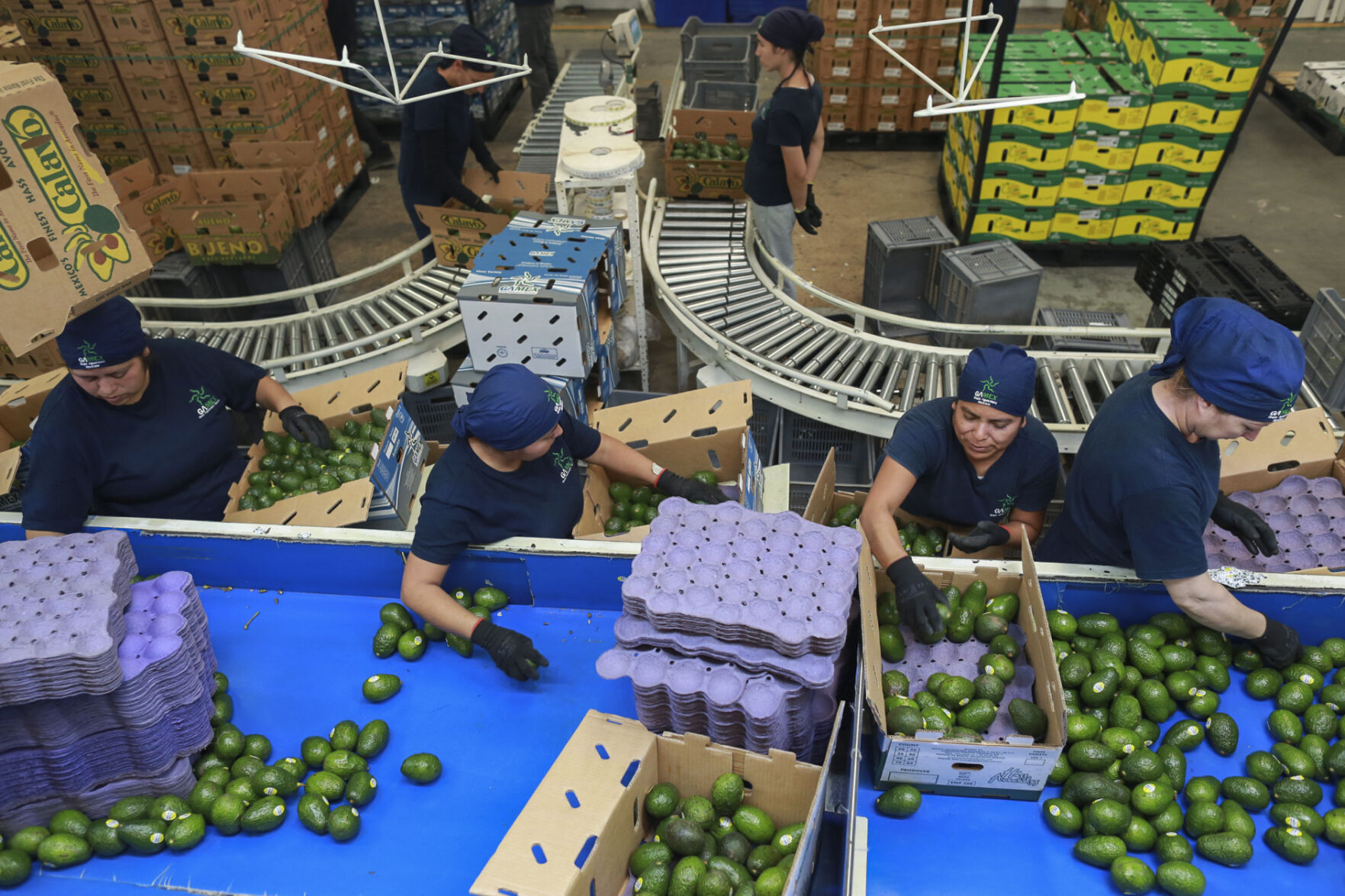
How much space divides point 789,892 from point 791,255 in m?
5.83

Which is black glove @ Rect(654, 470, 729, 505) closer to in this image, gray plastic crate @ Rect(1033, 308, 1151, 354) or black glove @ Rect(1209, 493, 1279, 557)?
black glove @ Rect(1209, 493, 1279, 557)

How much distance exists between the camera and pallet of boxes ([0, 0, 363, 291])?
728 cm

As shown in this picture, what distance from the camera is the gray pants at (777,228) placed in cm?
676

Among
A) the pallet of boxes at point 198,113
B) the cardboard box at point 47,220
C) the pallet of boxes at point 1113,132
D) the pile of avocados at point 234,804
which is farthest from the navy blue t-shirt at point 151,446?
the pallet of boxes at point 1113,132

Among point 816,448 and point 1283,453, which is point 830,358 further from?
point 1283,453

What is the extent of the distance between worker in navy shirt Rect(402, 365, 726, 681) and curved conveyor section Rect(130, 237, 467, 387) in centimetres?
310

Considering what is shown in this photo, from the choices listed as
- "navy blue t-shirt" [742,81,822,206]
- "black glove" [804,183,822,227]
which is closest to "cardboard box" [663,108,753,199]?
"black glove" [804,183,822,227]

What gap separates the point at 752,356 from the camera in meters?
5.83

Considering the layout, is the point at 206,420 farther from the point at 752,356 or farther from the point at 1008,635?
the point at 1008,635

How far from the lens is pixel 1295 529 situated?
372cm

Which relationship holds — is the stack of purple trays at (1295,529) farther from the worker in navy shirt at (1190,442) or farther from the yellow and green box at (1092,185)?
the yellow and green box at (1092,185)

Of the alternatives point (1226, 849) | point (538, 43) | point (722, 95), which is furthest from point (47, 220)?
point (538, 43)

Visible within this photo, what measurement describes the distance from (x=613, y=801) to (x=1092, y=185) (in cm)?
824

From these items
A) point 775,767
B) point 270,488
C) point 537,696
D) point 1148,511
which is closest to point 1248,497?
point 1148,511
